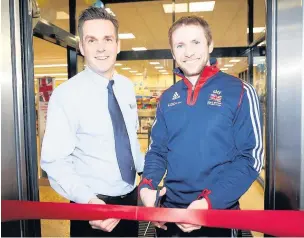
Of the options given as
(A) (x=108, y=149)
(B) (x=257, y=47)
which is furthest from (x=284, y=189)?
(A) (x=108, y=149)

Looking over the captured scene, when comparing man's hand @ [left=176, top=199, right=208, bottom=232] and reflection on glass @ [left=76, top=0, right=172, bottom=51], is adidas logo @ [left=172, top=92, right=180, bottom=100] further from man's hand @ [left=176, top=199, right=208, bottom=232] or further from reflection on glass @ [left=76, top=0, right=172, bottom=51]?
man's hand @ [left=176, top=199, right=208, bottom=232]

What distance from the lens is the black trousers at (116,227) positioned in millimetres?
1289

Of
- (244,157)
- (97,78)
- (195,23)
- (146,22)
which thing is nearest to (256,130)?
(244,157)

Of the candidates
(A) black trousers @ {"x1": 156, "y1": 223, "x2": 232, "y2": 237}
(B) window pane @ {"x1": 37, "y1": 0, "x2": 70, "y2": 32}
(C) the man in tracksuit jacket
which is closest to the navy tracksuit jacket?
(C) the man in tracksuit jacket

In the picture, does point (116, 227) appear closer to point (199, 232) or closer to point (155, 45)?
point (199, 232)

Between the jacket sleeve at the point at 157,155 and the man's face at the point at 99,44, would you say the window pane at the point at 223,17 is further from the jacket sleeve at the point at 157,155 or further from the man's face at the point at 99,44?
the jacket sleeve at the point at 157,155

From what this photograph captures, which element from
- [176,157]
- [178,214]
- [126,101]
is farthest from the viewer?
[126,101]

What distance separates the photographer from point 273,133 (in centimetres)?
119

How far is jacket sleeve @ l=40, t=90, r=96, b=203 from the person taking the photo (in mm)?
1222

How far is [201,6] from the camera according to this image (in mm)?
1334

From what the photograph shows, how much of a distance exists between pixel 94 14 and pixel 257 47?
2.30 feet

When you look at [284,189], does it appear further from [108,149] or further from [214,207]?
[108,149]

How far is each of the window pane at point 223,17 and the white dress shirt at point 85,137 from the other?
0.42 metres

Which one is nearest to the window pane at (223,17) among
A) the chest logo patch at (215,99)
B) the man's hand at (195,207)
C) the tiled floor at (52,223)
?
the chest logo patch at (215,99)
